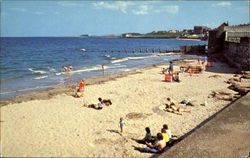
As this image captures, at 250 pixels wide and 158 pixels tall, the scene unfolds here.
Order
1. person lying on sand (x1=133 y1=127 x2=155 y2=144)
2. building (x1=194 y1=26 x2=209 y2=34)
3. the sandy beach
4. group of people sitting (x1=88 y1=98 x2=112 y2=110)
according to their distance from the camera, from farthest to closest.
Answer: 1. building (x1=194 y1=26 x2=209 y2=34)
2. group of people sitting (x1=88 y1=98 x2=112 y2=110)
3. person lying on sand (x1=133 y1=127 x2=155 y2=144)
4. the sandy beach

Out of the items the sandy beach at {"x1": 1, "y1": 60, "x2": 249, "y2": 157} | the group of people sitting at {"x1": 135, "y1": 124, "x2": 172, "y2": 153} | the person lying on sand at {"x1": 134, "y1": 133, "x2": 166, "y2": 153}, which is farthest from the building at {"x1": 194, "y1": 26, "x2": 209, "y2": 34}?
the person lying on sand at {"x1": 134, "y1": 133, "x2": 166, "y2": 153}

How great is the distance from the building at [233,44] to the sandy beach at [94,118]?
22.5 feet

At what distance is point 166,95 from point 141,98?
1.74m

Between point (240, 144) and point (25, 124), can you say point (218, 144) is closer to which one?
point (240, 144)

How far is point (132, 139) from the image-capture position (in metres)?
8.61

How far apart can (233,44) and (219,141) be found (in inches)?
973

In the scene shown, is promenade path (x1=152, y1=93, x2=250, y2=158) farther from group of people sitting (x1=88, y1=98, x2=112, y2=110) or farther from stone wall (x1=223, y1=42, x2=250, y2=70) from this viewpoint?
stone wall (x1=223, y1=42, x2=250, y2=70)

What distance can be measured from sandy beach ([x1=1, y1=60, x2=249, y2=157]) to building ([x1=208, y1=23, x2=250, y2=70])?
22.5ft

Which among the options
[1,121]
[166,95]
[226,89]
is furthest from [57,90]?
[226,89]

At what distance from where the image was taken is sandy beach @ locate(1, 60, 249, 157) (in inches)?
310

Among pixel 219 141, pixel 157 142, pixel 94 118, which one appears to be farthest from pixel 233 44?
pixel 219 141

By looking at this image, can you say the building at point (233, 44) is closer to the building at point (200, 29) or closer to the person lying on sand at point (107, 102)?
the person lying on sand at point (107, 102)

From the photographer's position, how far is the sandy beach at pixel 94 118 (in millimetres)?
7879

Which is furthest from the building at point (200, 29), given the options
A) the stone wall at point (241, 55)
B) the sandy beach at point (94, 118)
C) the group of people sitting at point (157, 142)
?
the group of people sitting at point (157, 142)
